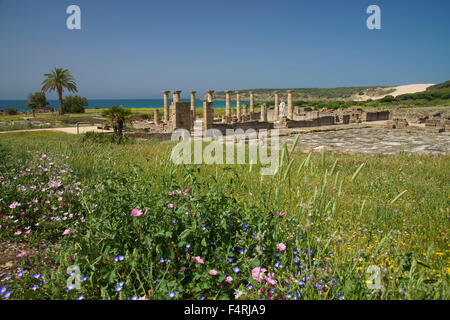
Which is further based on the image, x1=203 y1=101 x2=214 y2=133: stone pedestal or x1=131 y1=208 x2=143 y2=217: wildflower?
x1=203 y1=101 x2=214 y2=133: stone pedestal

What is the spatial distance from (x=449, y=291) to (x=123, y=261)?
219 cm

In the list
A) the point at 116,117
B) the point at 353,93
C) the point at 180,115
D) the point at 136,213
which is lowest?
the point at 136,213

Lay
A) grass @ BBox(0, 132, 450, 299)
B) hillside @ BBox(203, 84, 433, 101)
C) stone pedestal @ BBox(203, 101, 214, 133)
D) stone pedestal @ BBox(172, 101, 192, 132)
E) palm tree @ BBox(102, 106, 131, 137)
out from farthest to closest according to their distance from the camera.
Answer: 1. hillside @ BBox(203, 84, 433, 101)
2. stone pedestal @ BBox(203, 101, 214, 133)
3. stone pedestal @ BBox(172, 101, 192, 132)
4. palm tree @ BBox(102, 106, 131, 137)
5. grass @ BBox(0, 132, 450, 299)

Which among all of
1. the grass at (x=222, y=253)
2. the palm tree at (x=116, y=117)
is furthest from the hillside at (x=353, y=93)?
the grass at (x=222, y=253)

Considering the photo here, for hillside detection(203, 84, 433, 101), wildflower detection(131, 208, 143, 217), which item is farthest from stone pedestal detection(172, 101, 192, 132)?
hillside detection(203, 84, 433, 101)

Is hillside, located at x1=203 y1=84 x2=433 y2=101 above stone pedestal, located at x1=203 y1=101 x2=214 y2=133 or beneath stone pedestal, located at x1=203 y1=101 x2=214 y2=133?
above

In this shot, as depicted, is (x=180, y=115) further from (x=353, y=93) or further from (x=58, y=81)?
(x=353, y=93)

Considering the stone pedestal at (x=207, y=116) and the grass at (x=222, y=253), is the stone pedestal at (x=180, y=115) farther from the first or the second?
the grass at (x=222, y=253)

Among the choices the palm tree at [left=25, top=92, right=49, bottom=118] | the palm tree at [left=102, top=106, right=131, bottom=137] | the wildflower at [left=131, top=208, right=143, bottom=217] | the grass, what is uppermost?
the palm tree at [left=25, top=92, right=49, bottom=118]

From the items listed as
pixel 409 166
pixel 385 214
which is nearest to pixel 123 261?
pixel 385 214

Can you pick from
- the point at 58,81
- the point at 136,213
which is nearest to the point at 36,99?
the point at 58,81

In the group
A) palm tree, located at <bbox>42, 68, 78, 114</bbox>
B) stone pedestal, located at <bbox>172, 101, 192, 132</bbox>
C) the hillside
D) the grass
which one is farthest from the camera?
the hillside

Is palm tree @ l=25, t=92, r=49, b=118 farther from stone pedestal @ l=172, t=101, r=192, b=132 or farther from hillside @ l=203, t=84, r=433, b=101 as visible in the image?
stone pedestal @ l=172, t=101, r=192, b=132

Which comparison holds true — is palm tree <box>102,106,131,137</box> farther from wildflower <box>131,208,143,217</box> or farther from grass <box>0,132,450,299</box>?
wildflower <box>131,208,143,217</box>
